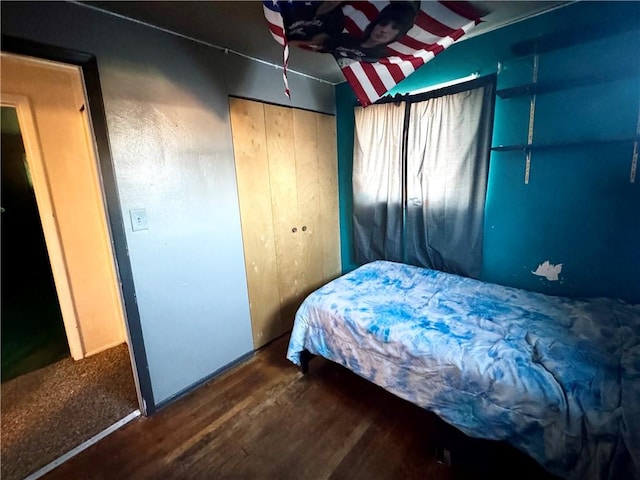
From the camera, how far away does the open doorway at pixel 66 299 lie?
5.49ft

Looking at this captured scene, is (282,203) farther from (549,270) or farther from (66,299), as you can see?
(549,270)

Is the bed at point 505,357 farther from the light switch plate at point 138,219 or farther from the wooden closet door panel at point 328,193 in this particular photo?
the light switch plate at point 138,219

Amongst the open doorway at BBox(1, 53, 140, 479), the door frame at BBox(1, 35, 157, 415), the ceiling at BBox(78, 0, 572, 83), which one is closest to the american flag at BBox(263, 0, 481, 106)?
the ceiling at BBox(78, 0, 572, 83)

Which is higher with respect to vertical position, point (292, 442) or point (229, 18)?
point (229, 18)

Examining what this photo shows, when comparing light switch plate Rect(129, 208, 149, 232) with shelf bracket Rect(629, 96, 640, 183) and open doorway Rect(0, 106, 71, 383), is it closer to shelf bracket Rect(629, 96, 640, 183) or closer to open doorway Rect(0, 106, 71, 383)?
open doorway Rect(0, 106, 71, 383)

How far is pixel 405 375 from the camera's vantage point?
1.46m

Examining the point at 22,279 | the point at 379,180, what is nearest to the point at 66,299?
the point at 22,279

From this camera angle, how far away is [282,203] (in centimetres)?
242

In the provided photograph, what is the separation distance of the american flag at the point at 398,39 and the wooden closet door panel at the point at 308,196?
729mm

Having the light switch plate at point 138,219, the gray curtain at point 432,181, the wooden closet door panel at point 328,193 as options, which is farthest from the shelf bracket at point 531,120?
the light switch plate at point 138,219

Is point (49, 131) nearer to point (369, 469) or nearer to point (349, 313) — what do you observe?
point (349, 313)

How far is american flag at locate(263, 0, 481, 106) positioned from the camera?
4.12ft

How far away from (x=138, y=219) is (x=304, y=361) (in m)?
1.44

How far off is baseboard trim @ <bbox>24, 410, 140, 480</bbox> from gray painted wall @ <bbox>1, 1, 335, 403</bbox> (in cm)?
19
